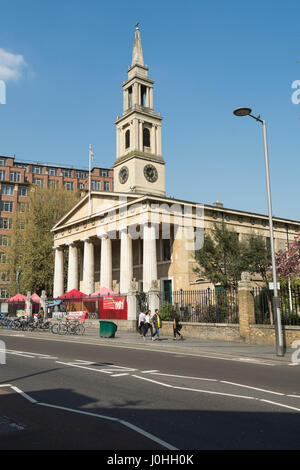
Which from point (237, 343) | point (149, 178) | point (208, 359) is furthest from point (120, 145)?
point (208, 359)

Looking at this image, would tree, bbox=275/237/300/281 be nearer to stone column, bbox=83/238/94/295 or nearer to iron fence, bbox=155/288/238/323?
iron fence, bbox=155/288/238/323

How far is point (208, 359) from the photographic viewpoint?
49.6 feet

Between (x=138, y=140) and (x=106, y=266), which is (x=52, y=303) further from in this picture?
(x=138, y=140)

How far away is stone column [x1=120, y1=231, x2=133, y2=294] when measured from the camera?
130ft

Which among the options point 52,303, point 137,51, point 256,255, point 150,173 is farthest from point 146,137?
point 256,255

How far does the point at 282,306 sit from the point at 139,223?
68.2 ft

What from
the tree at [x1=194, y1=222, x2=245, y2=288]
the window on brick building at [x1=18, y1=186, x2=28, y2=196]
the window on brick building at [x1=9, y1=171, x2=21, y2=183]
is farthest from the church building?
the window on brick building at [x1=9, y1=171, x2=21, y2=183]

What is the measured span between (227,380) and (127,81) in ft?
170

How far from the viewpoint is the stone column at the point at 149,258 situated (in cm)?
3681

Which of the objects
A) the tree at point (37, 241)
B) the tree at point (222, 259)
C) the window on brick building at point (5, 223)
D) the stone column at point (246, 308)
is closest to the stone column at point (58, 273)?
the tree at point (37, 241)

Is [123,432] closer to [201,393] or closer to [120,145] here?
[201,393]

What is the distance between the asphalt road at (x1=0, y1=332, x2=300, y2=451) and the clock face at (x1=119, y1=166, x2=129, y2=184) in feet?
131

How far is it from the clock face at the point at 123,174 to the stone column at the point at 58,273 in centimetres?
1242

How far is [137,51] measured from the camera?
187 ft
